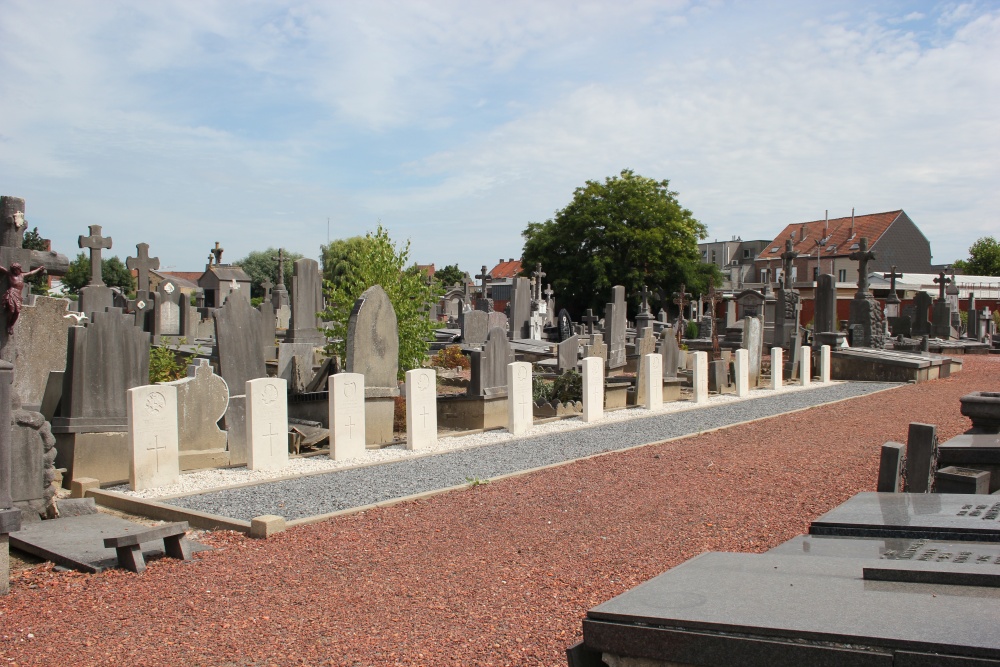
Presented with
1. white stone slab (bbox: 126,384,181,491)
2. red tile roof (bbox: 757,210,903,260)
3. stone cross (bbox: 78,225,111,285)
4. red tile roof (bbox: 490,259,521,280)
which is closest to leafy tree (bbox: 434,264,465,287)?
red tile roof (bbox: 490,259,521,280)

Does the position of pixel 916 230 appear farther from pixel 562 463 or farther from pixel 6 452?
pixel 6 452

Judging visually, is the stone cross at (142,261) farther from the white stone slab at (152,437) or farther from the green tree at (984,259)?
the green tree at (984,259)

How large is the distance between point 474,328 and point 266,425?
15182 mm

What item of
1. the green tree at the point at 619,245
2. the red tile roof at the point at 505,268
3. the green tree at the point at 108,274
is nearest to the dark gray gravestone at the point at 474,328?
the green tree at the point at 619,245

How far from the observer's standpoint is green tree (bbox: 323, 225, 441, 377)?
13.9 metres

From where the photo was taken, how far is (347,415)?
383 inches

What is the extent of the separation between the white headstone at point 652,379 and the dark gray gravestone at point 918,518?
9.61 meters

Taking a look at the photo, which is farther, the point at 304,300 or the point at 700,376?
the point at 304,300

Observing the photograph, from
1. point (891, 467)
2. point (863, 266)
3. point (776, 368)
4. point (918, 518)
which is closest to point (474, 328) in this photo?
point (776, 368)

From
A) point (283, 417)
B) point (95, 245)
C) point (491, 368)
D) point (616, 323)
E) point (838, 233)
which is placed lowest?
point (283, 417)

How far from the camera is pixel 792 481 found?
8078 millimetres

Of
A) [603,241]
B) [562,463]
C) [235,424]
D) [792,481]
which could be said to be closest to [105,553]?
[235,424]

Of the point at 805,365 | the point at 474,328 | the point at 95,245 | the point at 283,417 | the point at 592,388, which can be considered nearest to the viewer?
the point at 283,417

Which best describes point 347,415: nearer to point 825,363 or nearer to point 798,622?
point 798,622
